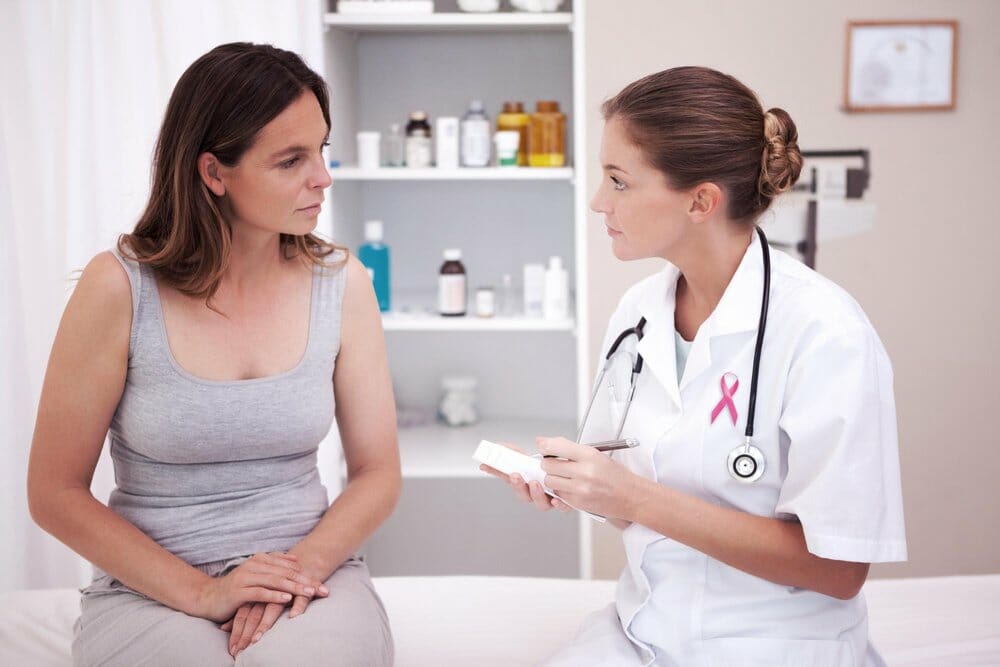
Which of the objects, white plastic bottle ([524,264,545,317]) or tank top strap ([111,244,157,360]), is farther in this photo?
white plastic bottle ([524,264,545,317])

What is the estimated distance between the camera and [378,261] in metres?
2.47

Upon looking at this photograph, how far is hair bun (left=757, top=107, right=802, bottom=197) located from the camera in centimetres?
124

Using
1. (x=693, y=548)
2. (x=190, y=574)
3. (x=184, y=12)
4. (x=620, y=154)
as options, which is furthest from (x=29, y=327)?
(x=693, y=548)

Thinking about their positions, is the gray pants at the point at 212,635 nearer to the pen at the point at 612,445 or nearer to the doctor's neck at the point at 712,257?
the pen at the point at 612,445

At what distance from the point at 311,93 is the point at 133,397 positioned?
51 centimetres

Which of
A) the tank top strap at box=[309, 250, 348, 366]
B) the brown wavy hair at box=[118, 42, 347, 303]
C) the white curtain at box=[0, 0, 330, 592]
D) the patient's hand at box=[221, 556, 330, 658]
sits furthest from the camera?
the white curtain at box=[0, 0, 330, 592]

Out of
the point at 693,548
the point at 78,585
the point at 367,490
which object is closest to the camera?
the point at 693,548

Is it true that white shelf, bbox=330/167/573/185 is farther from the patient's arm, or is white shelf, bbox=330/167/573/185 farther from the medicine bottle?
the patient's arm

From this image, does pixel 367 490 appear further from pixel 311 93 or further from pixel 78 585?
pixel 78 585

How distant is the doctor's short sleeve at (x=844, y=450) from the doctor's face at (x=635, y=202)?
0.25 metres

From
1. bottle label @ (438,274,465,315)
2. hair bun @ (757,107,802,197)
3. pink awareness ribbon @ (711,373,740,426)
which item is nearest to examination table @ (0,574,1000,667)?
pink awareness ribbon @ (711,373,740,426)

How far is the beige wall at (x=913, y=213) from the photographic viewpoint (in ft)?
7.77

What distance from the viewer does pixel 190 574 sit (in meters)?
1.30

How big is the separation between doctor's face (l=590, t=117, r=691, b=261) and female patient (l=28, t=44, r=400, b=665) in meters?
0.42
